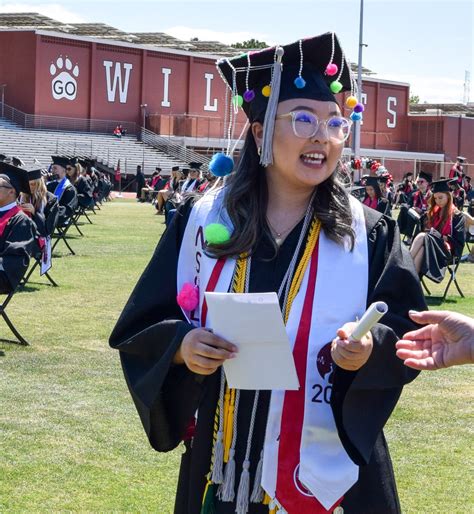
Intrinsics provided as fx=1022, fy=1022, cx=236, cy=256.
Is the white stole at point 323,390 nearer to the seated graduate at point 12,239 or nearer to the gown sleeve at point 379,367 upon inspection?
the gown sleeve at point 379,367

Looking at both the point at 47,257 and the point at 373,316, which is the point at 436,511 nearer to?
the point at 373,316

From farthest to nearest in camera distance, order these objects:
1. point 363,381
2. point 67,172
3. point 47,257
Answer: point 67,172, point 47,257, point 363,381

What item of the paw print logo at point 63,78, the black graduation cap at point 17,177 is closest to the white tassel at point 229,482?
the black graduation cap at point 17,177

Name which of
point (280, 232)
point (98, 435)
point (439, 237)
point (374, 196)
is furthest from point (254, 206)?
point (374, 196)

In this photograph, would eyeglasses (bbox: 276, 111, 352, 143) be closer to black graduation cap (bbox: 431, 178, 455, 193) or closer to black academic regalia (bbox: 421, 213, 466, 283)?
black academic regalia (bbox: 421, 213, 466, 283)

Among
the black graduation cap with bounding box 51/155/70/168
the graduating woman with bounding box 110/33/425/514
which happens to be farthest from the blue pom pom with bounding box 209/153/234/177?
the black graduation cap with bounding box 51/155/70/168

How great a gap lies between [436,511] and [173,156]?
147 feet

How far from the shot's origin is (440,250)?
12.7 metres

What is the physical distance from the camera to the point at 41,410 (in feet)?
21.5

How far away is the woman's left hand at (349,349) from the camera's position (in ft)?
8.42

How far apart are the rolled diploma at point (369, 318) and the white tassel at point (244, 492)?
529 millimetres

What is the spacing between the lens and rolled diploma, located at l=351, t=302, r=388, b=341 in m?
2.39

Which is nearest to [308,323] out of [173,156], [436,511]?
[436,511]

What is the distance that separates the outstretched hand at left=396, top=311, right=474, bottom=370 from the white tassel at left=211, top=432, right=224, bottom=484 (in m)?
0.57
